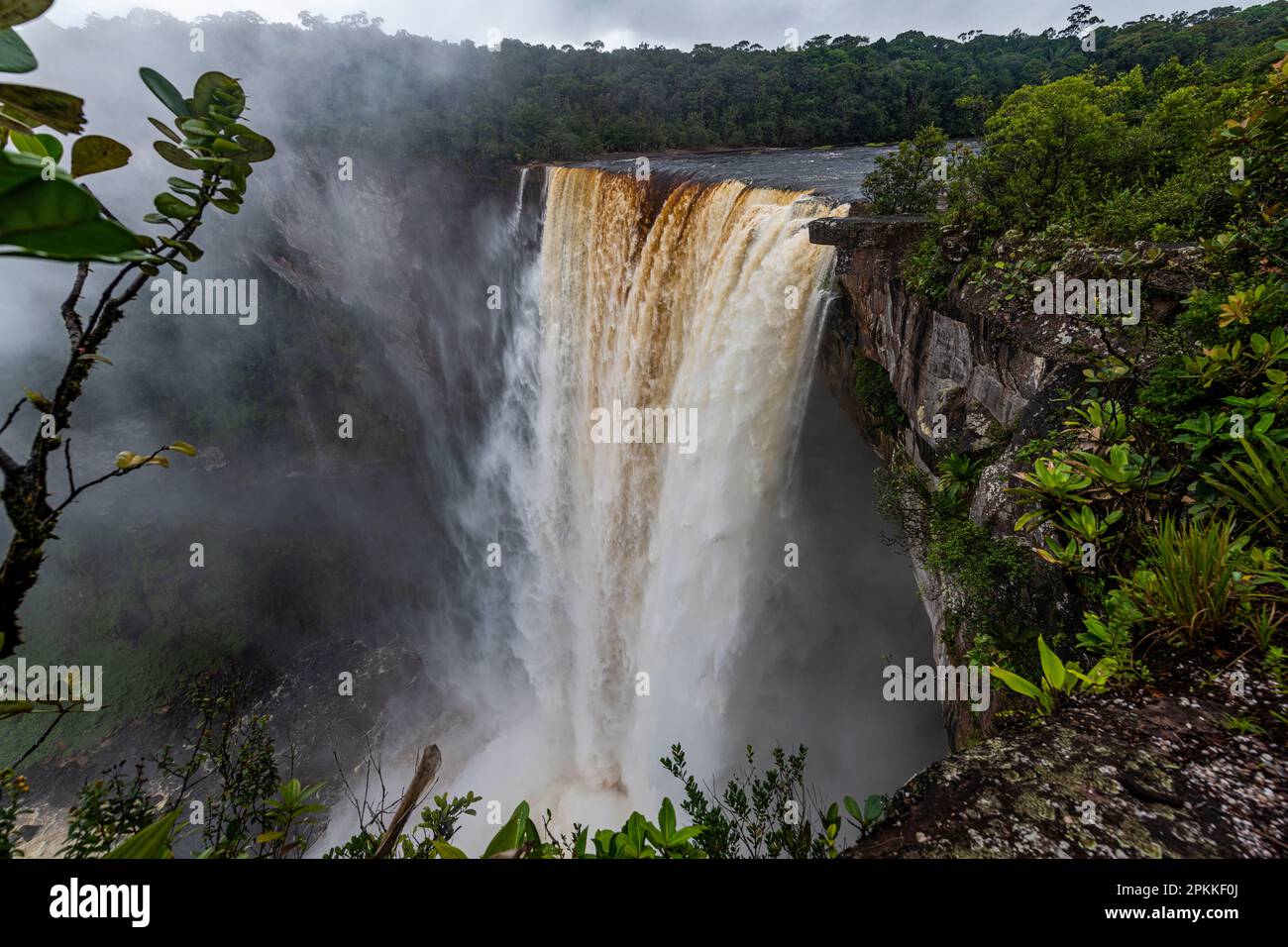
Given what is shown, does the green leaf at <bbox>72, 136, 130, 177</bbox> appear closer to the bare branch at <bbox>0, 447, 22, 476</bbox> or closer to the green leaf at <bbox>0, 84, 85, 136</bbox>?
the green leaf at <bbox>0, 84, 85, 136</bbox>

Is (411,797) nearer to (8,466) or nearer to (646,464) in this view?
(8,466)

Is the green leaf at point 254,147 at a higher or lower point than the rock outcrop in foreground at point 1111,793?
higher

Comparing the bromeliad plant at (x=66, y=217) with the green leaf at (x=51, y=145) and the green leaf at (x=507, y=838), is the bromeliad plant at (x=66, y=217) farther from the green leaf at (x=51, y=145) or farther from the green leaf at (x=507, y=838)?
the green leaf at (x=507, y=838)

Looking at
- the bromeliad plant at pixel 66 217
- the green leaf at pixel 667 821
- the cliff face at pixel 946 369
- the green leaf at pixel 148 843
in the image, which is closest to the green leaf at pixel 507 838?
the green leaf at pixel 667 821

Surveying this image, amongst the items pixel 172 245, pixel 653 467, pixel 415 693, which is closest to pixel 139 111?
pixel 415 693

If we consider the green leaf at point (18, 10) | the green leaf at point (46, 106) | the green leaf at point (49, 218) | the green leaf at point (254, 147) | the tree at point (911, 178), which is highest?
the tree at point (911, 178)
